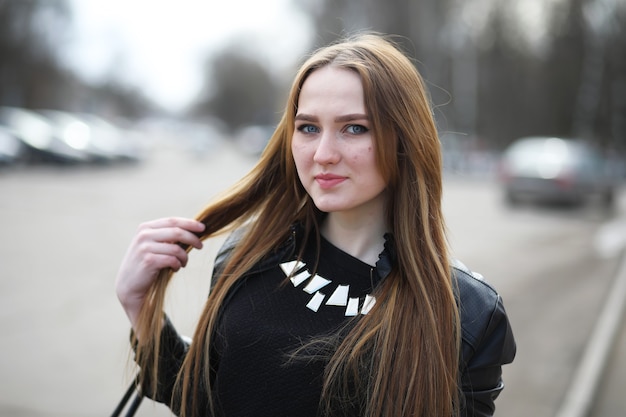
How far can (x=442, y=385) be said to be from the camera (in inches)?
62.1

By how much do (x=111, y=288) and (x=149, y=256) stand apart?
5771 millimetres

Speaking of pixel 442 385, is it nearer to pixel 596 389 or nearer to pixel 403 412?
pixel 403 412

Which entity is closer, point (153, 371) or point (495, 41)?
point (153, 371)

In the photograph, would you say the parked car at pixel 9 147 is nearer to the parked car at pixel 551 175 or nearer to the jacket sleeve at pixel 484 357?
the parked car at pixel 551 175

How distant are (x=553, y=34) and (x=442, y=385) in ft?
145

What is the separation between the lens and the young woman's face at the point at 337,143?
1.69 meters

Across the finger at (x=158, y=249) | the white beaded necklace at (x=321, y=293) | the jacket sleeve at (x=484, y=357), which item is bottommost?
the jacket sleeve at (x=484, y=357)

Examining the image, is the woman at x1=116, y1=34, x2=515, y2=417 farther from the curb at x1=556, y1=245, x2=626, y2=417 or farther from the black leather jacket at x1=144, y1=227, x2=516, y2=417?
the curb at x1=556, y1=245, x2=626, y2=417

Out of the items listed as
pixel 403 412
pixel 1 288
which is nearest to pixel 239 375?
pixel 403 412

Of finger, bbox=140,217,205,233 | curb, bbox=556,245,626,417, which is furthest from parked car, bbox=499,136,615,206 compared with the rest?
finger, bbox=140,217,205,233

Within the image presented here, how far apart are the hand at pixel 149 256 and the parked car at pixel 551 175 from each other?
14798 mm

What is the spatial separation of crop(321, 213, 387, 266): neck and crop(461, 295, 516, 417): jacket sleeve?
1.18 ft

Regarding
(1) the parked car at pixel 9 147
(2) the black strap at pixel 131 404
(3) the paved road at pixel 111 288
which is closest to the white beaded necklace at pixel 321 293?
(3) the paved road at pixel 111 288

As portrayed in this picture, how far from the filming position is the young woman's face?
5.56 feet
